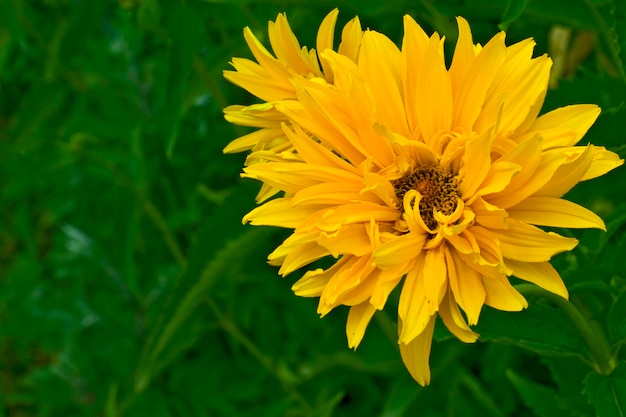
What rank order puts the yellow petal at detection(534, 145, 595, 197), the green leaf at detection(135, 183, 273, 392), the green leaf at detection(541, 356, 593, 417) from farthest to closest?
the green leaf at detection(135, 183, 273, 392) → the green leaf at detection(541, 356, 593, 417) → the yellow petal at detection(534, 145, 595, 197)

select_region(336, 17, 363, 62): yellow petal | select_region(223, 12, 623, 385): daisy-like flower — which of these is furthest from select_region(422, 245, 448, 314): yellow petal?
select_region(336, 17, 363, 62): yellow petal

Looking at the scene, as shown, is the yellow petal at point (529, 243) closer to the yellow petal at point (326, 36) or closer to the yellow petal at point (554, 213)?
the yellow petal at point (554, 213)

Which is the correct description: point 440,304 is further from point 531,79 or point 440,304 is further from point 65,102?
point 65,102

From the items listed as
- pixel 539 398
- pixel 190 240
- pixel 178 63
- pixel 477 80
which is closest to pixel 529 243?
pixel 477 80

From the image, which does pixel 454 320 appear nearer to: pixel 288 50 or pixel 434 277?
pixel 434 277

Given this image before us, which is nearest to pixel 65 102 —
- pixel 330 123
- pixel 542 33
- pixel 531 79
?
pixel 542 33

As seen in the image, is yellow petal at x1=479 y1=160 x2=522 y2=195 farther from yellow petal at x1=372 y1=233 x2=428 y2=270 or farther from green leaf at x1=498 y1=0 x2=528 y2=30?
green leaf at x1=498 y1=0 x2=528 y2=30

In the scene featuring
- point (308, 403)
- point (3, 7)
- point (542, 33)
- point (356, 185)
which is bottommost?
point (308, 403)

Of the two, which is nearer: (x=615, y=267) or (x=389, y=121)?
(x=389, y=121)
